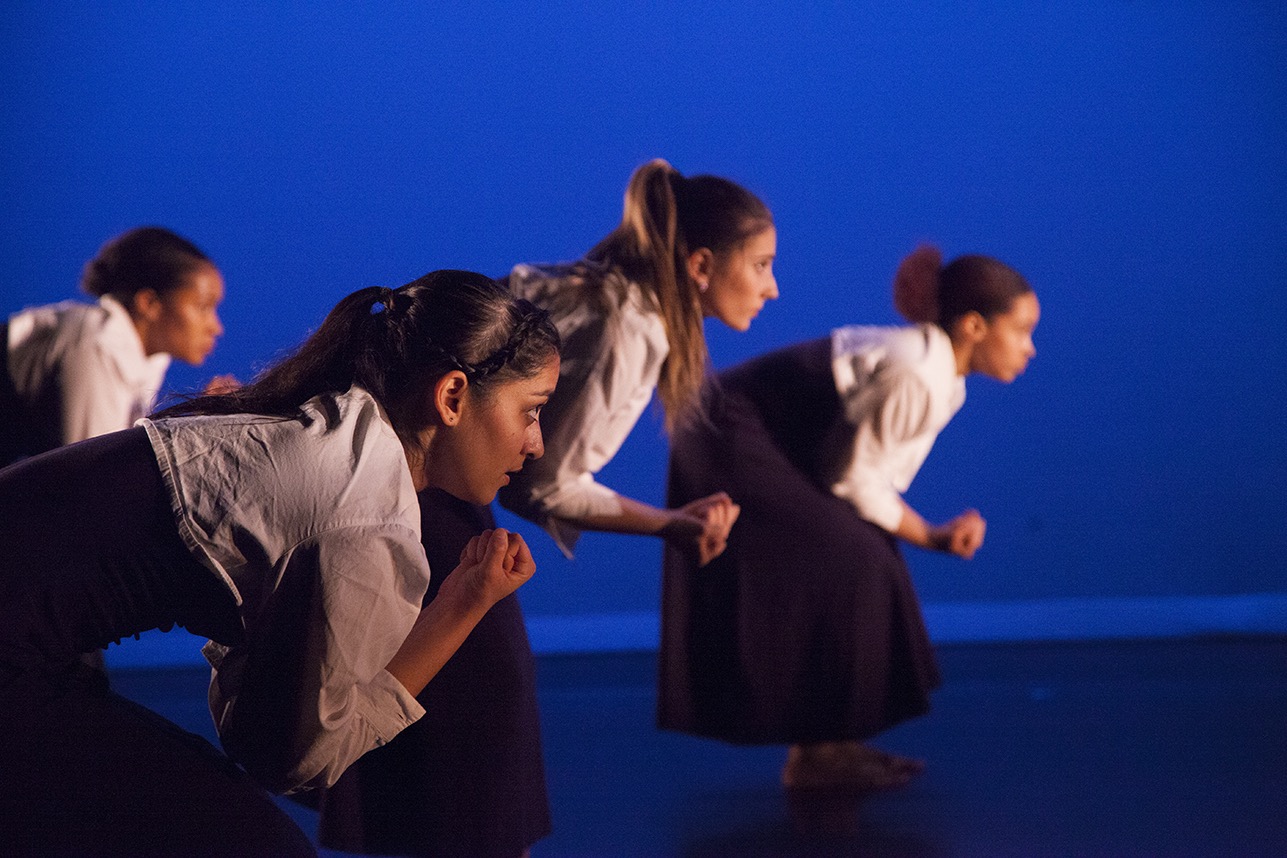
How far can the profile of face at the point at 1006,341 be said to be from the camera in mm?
2613

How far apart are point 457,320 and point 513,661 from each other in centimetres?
56

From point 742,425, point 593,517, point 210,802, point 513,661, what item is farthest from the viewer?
point 742,425

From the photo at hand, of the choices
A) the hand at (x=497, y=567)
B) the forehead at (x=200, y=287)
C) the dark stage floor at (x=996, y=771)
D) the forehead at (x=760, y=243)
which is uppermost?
the forehead at (x=760, y=243)

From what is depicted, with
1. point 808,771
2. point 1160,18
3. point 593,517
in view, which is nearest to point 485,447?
point 593,517

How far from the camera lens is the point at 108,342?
2.41m

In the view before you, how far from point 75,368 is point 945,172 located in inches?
114

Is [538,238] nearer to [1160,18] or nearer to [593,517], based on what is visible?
[1160,18]

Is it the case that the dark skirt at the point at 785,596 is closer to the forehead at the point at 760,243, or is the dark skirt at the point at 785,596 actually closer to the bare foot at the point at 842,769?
the bare foot at the point at 842,769

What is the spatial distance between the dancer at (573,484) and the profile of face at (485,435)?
39 cm

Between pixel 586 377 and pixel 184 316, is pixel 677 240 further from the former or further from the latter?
pixel 184 316

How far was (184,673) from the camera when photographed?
174 inches

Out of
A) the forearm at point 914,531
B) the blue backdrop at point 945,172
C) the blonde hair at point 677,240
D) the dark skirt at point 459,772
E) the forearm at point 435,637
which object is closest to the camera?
the forearm at point 435,637

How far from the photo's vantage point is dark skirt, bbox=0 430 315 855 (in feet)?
3.44

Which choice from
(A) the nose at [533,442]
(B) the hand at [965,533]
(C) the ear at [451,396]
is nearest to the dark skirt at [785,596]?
(B) the hand at [965,533]
